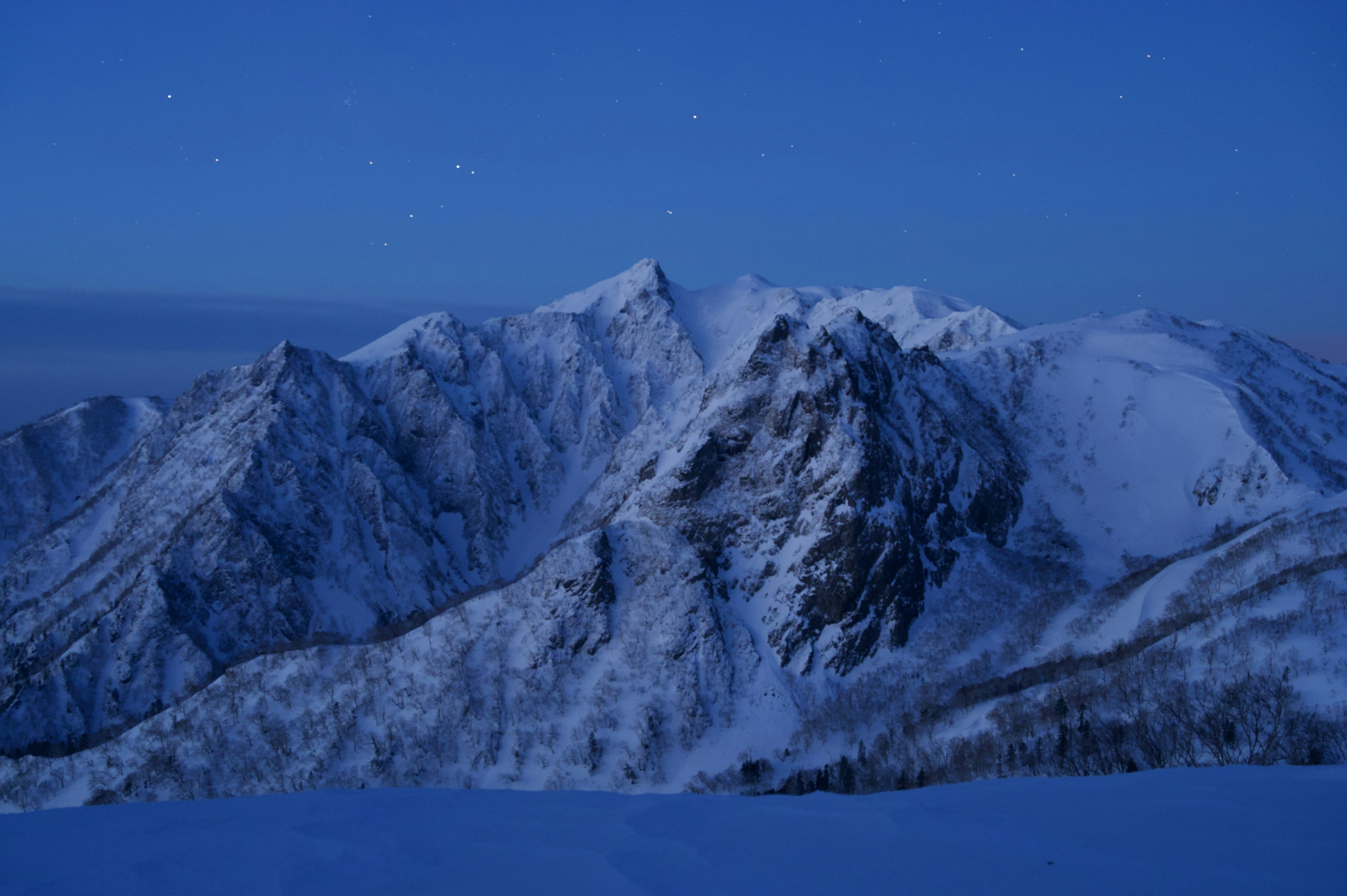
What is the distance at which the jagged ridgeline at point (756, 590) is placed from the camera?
88.2 meters

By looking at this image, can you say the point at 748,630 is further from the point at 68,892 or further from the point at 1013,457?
the point at 68,892

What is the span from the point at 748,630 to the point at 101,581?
399 feet

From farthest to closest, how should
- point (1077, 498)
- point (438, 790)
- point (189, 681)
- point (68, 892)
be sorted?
1. point (1077, 498)
2. point (189, 681)
3. point (438, 790)
4. point (68, 892)

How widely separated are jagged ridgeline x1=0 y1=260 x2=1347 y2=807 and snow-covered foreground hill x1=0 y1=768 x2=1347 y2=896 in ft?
104

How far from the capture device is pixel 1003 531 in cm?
13412

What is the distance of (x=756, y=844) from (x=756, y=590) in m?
104

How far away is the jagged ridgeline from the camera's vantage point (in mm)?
88188

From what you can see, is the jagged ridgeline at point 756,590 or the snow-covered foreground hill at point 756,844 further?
the jagged ridgeline at point 756,590

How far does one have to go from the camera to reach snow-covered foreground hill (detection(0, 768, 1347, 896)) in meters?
10.7

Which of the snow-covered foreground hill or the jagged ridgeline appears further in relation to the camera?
the jagged ridgeline

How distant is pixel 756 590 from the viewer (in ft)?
377

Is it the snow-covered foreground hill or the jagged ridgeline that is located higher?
the snow-covered foreground hill

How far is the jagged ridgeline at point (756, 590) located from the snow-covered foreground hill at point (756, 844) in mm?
31550

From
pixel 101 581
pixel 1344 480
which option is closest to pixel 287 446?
pixel 101 581
